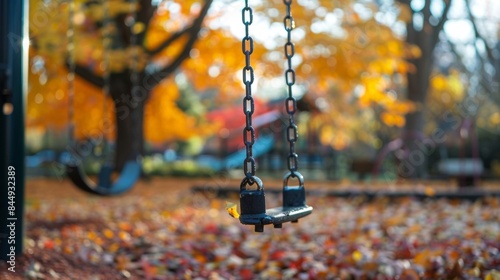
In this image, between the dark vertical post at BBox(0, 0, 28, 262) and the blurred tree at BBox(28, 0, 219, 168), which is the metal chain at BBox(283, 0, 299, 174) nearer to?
the dark vertical post at BBox(0, 0, 28, 262)

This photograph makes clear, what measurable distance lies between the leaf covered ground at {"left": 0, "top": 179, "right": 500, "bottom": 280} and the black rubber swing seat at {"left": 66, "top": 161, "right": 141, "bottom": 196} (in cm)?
40

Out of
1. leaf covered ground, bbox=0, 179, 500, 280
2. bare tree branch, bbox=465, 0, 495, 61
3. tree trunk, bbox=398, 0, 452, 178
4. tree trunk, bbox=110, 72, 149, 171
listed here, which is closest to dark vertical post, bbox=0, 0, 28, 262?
leaf covered ground, bbox=0, 179, 500, 280

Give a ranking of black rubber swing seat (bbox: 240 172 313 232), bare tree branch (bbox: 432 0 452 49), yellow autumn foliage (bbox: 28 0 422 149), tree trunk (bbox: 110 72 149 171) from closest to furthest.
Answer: black rubber swing seat (bbox: 240 172 313 232), yellow autumn foliage (bbox: 28 0 422 149), tree trunk (bbox: 110 72 149 171), bare tree branch (bbox: 432 0 452 49)

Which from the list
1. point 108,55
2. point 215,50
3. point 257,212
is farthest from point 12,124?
point 215,50

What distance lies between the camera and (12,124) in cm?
354

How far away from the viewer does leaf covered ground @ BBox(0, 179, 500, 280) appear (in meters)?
3.59

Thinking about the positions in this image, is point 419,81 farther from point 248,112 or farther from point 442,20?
point 248,112

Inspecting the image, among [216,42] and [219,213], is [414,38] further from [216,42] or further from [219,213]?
[219,213]

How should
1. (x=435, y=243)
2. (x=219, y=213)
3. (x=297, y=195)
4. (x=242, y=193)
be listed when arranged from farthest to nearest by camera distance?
(x=219, y=213), (x=435, y=243), (x=297, y=195), (x=242, y=193)

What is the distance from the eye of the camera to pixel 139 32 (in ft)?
30.4

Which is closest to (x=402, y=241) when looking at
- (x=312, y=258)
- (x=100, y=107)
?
(x=312, y=258)

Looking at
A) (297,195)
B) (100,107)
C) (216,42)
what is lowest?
(297,195)

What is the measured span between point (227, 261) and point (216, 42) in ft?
20.9

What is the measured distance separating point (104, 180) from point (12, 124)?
64.7 inches
